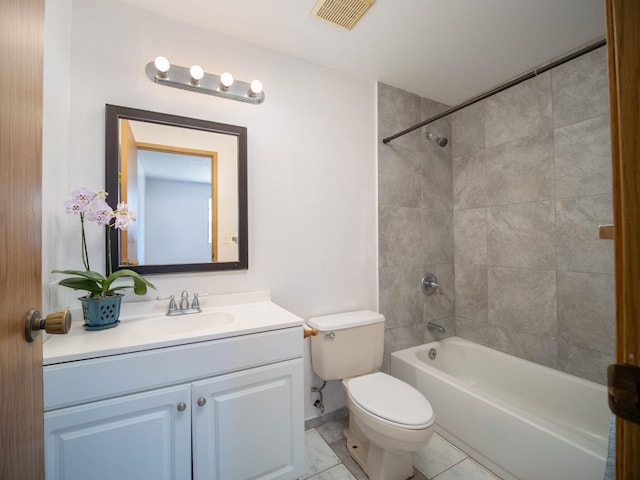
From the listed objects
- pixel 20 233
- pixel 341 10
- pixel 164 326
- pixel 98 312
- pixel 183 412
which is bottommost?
pixel 183 412

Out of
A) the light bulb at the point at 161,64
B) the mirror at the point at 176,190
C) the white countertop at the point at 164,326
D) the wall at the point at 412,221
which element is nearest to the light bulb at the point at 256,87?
the mirror at the point at 176,190

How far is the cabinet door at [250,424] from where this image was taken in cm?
103

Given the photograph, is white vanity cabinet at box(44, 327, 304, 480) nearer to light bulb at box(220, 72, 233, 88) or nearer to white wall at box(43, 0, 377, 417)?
white wall at box(43, 0, 377, 417)

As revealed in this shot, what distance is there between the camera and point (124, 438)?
92 cm

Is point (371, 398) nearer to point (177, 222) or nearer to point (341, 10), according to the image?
point (177, 222)

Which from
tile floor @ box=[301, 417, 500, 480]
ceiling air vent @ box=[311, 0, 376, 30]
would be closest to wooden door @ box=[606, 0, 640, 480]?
ceiling air vent @ box=[311, 0, 376, 30]

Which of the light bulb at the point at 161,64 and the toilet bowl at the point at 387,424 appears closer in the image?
the toilet bowl at the point at 387,424

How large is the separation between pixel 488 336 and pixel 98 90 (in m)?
2.92

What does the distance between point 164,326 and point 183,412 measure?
1.38ft

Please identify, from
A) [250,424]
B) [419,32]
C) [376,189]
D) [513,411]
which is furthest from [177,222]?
[513,411]

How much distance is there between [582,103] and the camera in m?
1.64

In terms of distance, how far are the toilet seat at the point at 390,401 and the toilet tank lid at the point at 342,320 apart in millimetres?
299

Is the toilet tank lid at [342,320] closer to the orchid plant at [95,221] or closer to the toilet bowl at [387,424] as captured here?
the toilet bowl at [387,424]

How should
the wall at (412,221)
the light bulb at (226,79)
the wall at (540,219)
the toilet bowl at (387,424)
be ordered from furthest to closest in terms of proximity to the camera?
1. the wall at (412,221)
2. the wall at (540,219)
3. the light bulb at (226,79)
4. the toilet bowl at (387,424)
